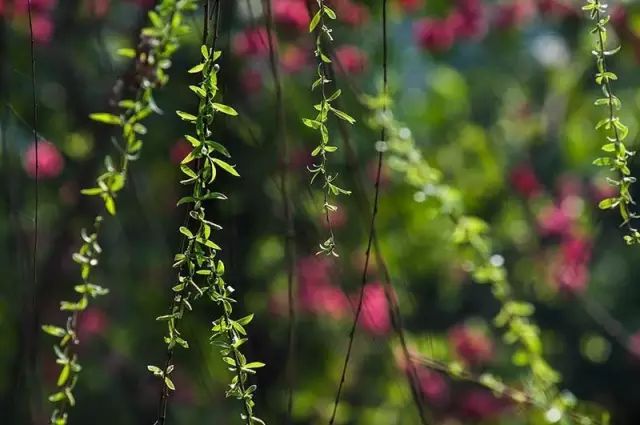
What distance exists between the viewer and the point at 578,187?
247 centimetres

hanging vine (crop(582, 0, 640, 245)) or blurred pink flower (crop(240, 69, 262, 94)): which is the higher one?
hanging vine (crop(582, 0, 640, 245))

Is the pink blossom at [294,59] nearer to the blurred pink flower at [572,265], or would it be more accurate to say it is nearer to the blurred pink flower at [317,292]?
the blurred pink flower at [317,292]

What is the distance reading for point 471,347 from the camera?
2.29 m

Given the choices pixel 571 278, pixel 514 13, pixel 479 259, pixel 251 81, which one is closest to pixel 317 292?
pixel 251 81

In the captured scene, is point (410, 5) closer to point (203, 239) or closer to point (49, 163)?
point (49, 163)

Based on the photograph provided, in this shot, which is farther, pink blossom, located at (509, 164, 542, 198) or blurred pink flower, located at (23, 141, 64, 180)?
pink blossom, located at (509, 164, 542, 198)

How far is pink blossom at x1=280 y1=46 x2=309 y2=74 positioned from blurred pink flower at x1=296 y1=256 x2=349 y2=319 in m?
0.36

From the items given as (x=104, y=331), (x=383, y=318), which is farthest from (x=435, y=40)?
(x=104, y=331)

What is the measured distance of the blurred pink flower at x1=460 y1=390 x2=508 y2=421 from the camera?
7.60ft

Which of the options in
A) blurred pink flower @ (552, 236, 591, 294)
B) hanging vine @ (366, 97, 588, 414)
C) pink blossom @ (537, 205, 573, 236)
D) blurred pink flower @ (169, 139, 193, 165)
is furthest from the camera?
pink blossom @ (537, 205, 573, 236)

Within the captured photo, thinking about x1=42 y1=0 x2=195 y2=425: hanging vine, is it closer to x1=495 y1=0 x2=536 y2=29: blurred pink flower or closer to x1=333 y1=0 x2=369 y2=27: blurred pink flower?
x1=333 y1=0 x2=369 y2=27: blurred pink flower

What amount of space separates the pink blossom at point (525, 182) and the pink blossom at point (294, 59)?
648 mm

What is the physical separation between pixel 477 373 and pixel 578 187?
1.66 feet

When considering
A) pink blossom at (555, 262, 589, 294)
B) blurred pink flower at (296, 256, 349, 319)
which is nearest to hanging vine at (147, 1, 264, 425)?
blurred pink flower at (296, 256, 349, 319)
